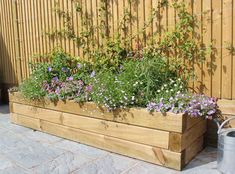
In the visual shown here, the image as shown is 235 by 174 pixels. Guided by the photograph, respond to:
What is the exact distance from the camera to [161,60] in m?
3.15

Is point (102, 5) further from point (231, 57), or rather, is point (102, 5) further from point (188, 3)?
point (231, 57)

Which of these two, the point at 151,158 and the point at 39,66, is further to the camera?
the point at 39,66

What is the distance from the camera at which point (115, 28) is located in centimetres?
359

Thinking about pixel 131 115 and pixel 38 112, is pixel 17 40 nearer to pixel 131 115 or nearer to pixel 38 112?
pixel 38 112

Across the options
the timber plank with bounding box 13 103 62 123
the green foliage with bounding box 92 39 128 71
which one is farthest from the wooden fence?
the timber plank with bounding box 13 103 62 123

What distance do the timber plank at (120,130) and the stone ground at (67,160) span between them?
0.21 meters

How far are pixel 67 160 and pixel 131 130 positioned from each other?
723 millimetres

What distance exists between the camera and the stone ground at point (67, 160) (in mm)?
2615

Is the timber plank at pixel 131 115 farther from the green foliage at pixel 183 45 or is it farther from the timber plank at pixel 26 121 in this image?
the green foliage at pixel 183 45

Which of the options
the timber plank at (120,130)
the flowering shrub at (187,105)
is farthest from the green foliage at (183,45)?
the timber plank at (120,130)

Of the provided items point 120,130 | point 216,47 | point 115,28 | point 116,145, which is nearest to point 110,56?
point 115,28

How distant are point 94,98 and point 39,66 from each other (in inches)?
57.3

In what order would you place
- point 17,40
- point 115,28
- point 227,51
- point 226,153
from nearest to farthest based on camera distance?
point 226,153, point 227,51, point 115,28, point 17,40

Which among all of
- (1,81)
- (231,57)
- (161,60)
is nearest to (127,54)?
(161,60)
